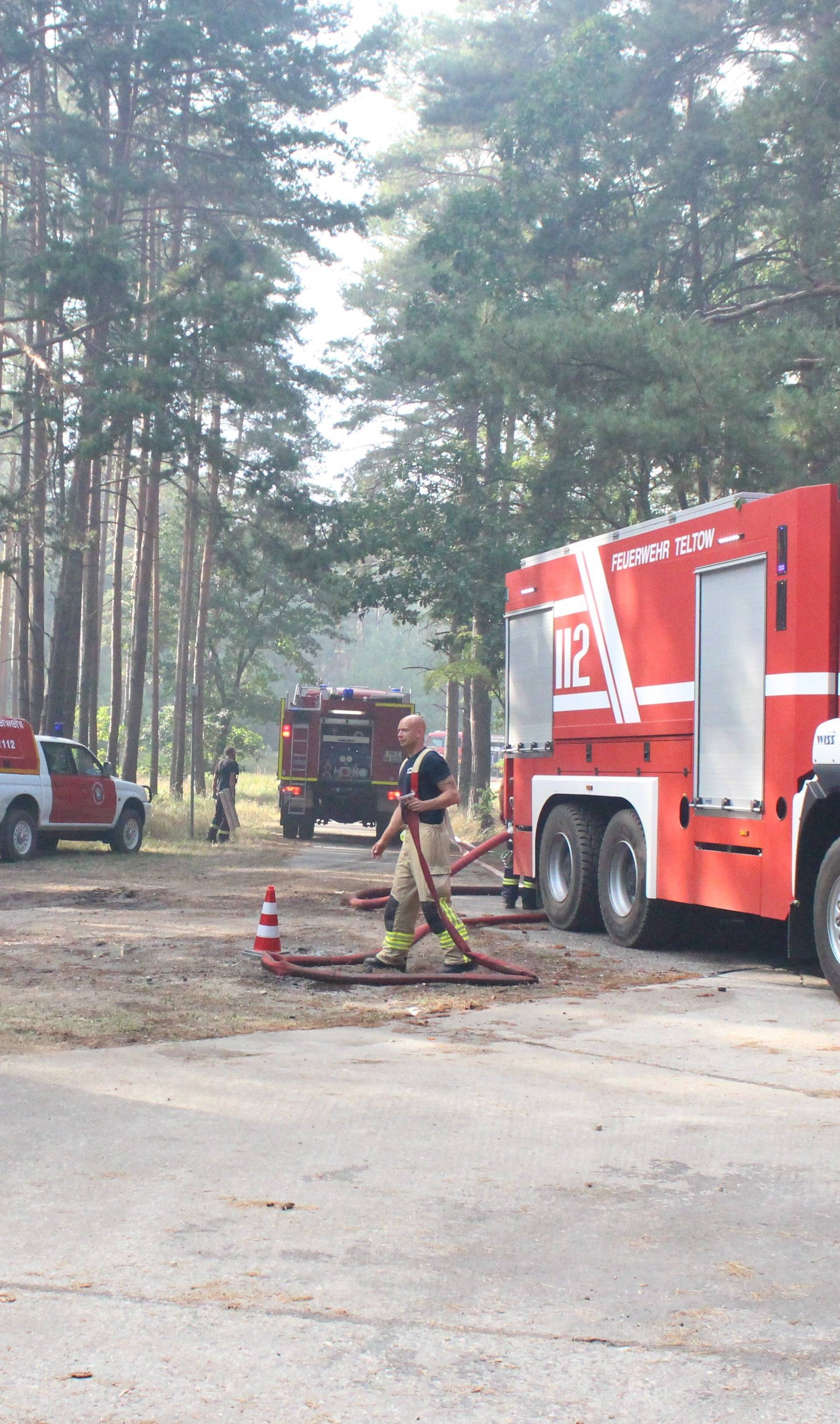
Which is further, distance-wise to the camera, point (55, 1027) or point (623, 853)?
point (623, 853)

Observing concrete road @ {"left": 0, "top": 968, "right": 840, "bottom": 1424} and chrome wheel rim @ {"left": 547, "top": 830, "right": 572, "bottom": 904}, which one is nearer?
concrete road @ {"left": 0, "top": 968, "right": 840, "bottom": 1424}

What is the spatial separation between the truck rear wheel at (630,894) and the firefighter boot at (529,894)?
5.66 ft

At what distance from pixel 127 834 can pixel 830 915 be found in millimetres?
15772

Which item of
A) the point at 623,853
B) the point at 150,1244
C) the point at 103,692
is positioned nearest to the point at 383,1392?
the point at 150,1244

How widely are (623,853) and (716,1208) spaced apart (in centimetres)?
751

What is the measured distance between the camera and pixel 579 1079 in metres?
7.19

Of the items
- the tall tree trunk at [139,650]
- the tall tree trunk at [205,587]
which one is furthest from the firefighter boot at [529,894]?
the tall tree trunk at [139,650]

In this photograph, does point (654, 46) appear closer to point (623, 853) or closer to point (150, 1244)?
point (623, 853)

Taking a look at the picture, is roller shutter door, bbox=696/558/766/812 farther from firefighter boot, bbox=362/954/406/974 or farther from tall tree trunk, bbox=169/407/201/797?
tall tree trunk, bbox=169/407/201/797

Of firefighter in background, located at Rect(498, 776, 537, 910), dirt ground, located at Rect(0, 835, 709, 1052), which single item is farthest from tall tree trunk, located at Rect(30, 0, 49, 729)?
firefighter in background, located at Rect(498, 776, 537, 910)

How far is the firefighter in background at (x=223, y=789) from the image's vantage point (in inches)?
1017

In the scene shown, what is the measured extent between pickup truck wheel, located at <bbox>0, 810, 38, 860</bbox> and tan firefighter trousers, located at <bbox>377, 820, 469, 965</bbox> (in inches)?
440

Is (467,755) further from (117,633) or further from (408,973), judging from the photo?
(408,973)

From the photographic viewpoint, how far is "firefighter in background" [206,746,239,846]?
2584cm
